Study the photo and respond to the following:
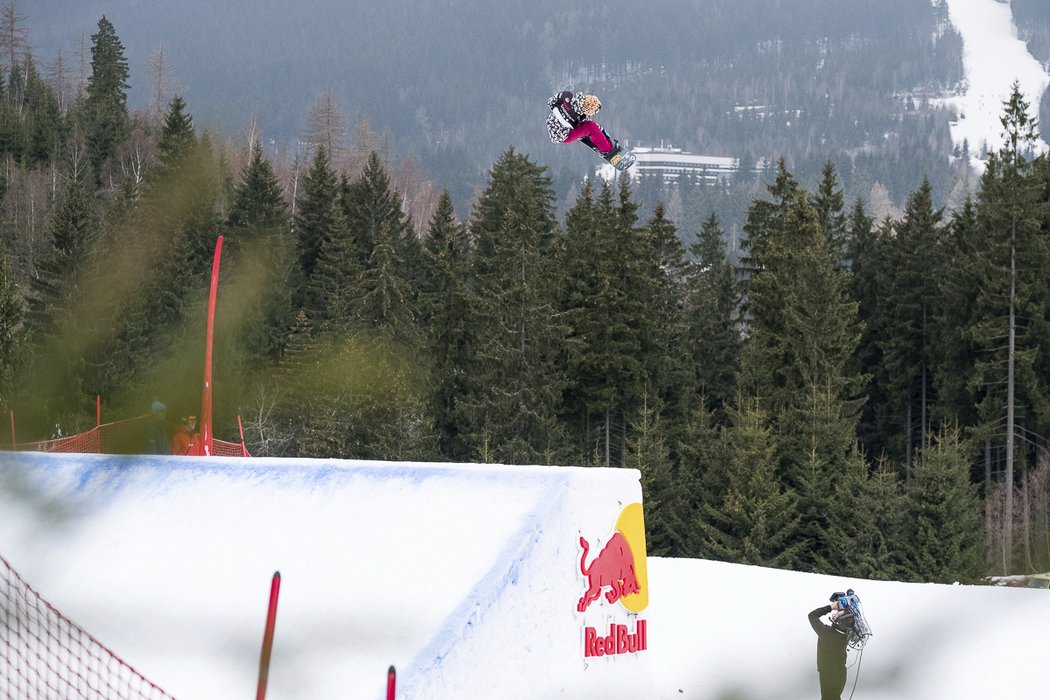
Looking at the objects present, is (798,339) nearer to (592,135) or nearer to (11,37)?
(592,135)

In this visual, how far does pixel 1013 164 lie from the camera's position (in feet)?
171

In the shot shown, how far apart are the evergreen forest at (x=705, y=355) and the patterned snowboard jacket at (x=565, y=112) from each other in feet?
71.3

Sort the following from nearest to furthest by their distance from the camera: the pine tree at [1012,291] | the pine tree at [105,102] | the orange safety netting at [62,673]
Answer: the orange safety netting at [62,673] < the pine tree at [1012,291] < the pine tree at [105,102]

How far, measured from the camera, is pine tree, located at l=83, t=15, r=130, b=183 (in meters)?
80.8

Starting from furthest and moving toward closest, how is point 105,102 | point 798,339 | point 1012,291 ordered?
1. point 105,102
2. point 1012,291
3. point 798,339

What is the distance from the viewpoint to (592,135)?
32.0 ft

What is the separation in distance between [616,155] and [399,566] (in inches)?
206

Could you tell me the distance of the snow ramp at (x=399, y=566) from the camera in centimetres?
543

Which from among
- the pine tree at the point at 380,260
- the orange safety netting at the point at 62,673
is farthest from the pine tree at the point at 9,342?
the pine tree at the point at 380,260

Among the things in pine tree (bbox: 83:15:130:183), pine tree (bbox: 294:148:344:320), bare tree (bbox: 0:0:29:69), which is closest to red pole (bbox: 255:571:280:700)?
pine tree (bbox: 294:148:344:320)

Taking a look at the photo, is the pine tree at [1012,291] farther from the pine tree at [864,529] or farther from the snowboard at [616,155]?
the snowboard at [616,155]

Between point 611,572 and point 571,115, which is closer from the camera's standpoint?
point 611,572

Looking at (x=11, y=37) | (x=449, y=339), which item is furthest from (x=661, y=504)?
(x=11, y=37)

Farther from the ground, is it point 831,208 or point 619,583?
point 831,208
